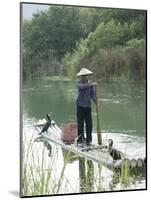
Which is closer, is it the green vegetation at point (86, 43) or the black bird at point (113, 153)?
the green vegetation at point (86, 43)

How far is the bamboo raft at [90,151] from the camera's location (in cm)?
300

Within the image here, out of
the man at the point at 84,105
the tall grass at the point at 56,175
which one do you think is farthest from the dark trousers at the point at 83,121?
the tall grass at the point at 56,175

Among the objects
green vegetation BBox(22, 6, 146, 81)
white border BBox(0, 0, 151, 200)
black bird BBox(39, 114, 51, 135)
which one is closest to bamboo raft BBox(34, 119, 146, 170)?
black bird BBox(39, 114, 51, 135)

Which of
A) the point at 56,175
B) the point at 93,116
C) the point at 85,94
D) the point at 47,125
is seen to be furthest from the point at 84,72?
the point at 56,175

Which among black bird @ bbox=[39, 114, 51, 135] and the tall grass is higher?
black bird @ bbox=[39, 114, 51, 135]

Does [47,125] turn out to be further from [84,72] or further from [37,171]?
[84,72]

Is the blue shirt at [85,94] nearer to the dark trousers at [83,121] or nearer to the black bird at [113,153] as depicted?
the dark trousers at [83,121]

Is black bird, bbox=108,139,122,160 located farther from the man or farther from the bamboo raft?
the man

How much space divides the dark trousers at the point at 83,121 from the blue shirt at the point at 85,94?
0.03 metres

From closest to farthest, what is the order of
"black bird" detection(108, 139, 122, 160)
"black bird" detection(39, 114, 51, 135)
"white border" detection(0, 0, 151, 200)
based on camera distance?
"white border" detection(0, 0, 151, 200) < "black bird" detection(39, 114, 51, 135) < "black bird" detection(108, 139, 122, 160)

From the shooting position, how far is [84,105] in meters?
3.09

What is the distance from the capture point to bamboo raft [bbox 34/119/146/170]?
3004 millimetres

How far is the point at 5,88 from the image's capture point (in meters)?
2.90

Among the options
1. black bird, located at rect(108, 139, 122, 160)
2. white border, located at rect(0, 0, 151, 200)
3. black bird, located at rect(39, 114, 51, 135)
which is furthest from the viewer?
black bird, located at rect(108, 139, 122, 160)
